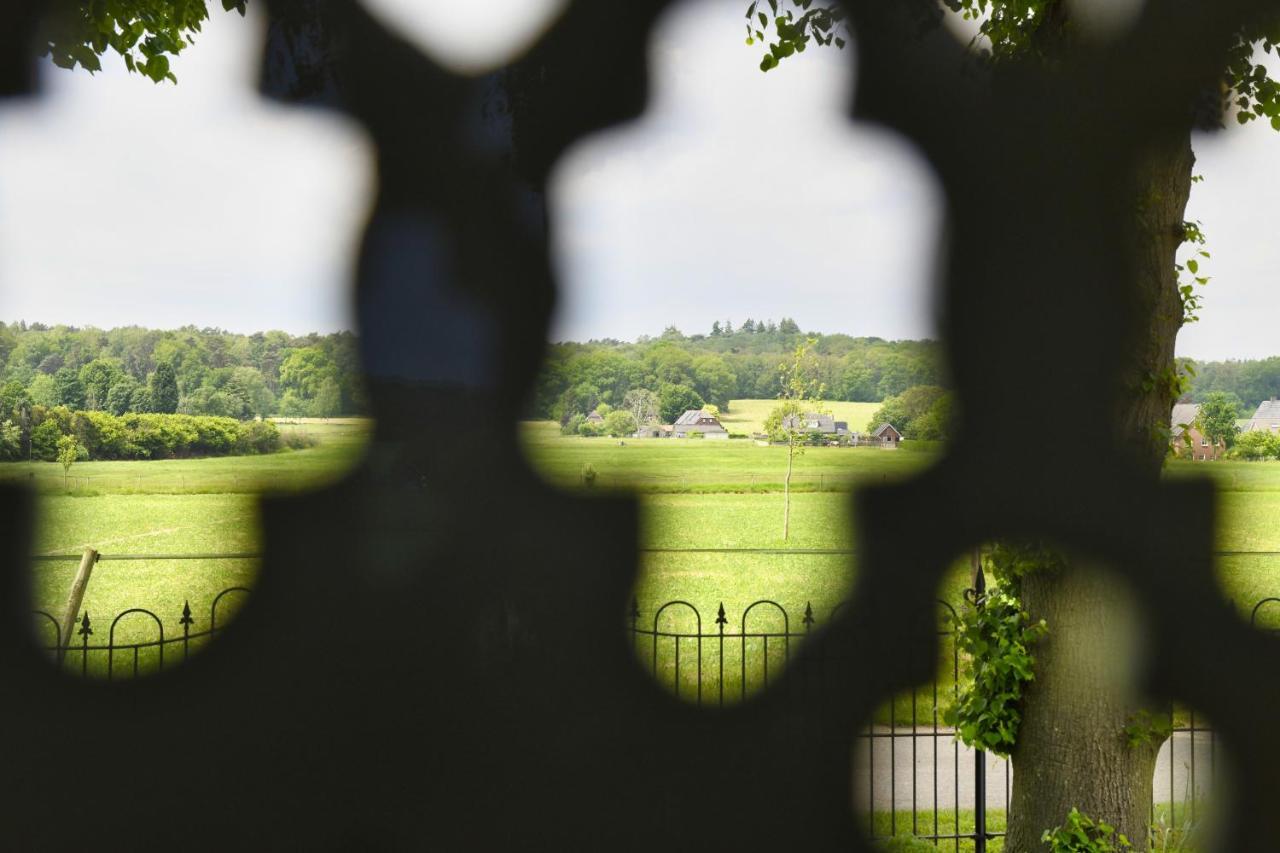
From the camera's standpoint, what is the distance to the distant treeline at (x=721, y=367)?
7.13ft

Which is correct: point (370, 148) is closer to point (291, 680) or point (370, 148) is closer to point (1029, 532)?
point (291, 680)

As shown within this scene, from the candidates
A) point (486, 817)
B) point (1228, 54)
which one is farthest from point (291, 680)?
point (1228, 54)

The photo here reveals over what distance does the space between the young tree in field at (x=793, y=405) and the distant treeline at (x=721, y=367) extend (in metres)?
0.02

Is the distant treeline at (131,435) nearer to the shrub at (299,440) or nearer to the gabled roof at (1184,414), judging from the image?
the shrub at (299,440)

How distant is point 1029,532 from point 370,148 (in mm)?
1680

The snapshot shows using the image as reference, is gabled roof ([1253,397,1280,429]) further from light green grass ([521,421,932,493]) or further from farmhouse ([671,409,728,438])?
farmhouse ([671,409,728,438])

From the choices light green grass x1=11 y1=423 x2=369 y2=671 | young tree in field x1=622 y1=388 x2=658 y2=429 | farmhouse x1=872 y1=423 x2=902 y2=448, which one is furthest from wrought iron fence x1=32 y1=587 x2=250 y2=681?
farmhouse x1=872 y1=423 x2=902 y2=448

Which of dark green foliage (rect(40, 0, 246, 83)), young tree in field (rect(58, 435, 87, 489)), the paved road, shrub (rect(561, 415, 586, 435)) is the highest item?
dark green foliage (rect(40, 0, 246, 83))

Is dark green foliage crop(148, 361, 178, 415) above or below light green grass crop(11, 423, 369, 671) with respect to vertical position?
above

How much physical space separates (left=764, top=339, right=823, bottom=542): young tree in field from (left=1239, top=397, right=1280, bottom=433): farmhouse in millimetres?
1041

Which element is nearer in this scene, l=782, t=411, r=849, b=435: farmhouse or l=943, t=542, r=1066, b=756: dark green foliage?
l=943, t=542, r=1066, b=756: dark green foliage

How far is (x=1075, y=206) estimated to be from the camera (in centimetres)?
212

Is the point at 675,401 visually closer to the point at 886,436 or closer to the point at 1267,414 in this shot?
the point at 886,436

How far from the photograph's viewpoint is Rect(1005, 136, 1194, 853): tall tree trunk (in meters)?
2.13
